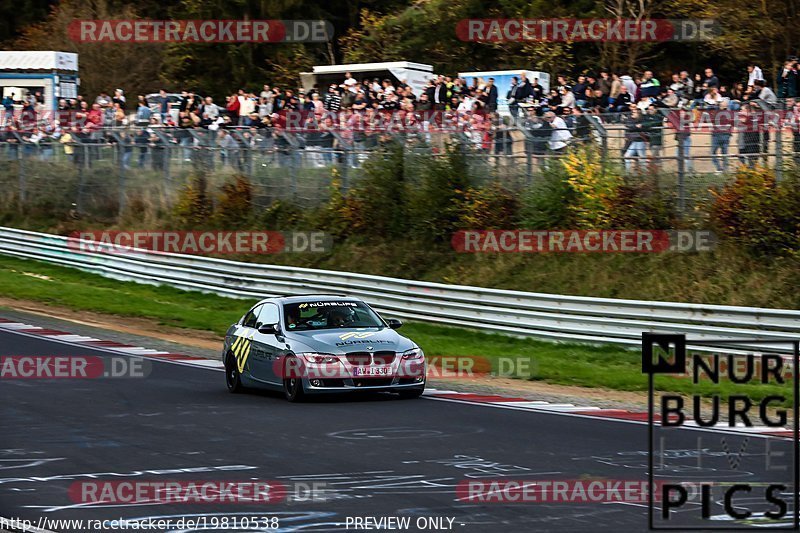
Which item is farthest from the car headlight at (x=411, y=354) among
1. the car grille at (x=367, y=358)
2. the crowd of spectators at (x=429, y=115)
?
the crowd of spectators at (x=429, y=115)

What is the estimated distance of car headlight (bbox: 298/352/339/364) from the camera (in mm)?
15234

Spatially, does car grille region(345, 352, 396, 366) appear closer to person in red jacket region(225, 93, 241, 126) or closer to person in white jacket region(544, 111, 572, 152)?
person in white jacket region(544, 111, 572, 152)

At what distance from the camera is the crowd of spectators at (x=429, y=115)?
24.0 m

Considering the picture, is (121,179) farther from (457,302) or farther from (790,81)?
(790,81)

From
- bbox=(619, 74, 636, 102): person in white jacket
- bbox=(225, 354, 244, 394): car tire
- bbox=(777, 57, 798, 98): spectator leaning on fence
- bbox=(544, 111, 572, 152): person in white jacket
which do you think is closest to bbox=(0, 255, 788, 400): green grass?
bbox=(544, 111, 572, 152): person in white jacket

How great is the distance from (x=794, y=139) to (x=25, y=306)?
57.8 feet

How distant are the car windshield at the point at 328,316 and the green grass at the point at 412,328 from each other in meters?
3.69

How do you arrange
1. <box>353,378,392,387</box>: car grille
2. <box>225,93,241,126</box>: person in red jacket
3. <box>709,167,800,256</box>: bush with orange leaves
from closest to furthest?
<box>353,378,392,387</box>: car grille < <box>709,167,800,256</box>: bush with orange leaves < <box>225,93,241,126</box>: person in red jacket

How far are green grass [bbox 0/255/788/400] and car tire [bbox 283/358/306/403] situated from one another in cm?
476

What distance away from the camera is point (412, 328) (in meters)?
24.9

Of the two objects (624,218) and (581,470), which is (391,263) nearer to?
(624,218)

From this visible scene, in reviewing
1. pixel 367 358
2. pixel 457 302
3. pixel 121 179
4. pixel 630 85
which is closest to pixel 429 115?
pixel 630 85

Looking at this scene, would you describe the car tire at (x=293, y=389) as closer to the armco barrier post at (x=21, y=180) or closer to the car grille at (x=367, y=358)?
the car grille at (x=367, y=358)

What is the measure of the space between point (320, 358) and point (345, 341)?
15.9 inches
